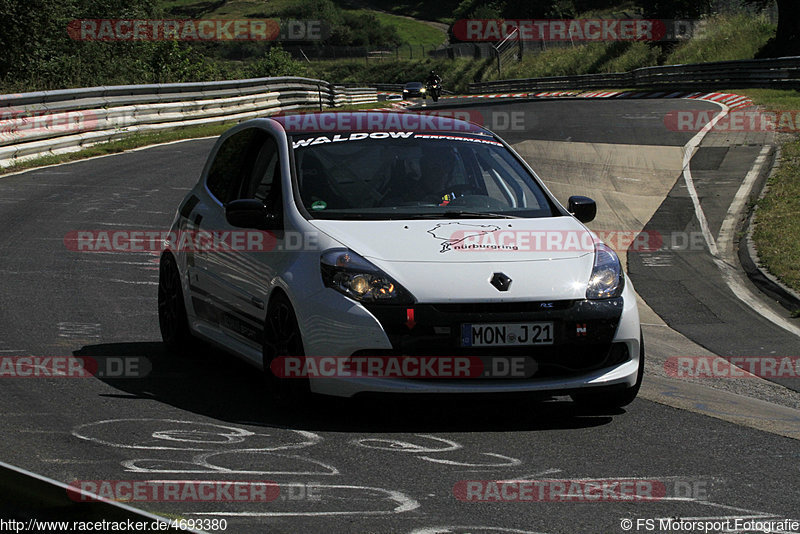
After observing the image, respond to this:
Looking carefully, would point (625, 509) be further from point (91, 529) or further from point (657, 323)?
point (657, 323)

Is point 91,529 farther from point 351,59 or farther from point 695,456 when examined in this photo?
point 351,59

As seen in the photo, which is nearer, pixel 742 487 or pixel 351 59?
pixel 742 487

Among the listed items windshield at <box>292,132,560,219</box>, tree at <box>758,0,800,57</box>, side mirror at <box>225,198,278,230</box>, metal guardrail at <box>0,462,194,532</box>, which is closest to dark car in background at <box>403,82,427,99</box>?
tree at <box>758,0,800,57</box>

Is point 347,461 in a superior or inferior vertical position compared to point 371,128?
inferior

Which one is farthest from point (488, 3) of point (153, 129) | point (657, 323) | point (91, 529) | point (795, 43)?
point (91, 529)

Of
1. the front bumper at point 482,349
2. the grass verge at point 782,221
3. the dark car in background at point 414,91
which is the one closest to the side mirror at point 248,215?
the front bumper at point 482,349

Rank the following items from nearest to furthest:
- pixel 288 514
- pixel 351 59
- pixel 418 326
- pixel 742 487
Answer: pixel 288 514
pixel 742 487
pixel 418 326
pixel 351 59

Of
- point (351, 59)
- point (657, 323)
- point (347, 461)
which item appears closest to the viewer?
point (347, 461)

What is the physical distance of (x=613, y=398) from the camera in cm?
621

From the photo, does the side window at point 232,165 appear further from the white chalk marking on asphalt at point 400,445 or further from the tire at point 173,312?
the white chalk marking on asphalt at point 400,445

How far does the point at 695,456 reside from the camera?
5.39 metres

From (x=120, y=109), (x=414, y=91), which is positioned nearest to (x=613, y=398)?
(x=120, y=109)

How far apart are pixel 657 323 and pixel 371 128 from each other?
4115 mm

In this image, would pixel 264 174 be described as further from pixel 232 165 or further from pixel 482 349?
pixel 482 349
